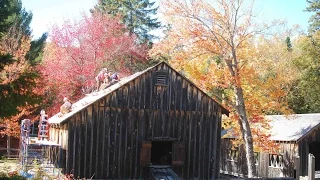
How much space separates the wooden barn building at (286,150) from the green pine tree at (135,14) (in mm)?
21262

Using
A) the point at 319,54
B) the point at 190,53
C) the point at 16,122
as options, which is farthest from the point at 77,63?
the point at 319,54

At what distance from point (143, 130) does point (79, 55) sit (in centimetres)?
1368

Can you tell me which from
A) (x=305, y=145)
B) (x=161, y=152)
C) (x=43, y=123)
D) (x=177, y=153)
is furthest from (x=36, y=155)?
(x=305, y=145)

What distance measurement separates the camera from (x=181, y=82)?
2086cm

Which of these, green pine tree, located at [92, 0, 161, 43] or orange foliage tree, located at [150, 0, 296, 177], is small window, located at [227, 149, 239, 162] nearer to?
orange foliage tree, located at [150, 0, 296, 177]

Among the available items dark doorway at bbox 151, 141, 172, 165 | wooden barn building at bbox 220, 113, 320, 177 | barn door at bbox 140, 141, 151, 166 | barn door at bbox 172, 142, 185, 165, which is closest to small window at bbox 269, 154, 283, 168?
wooden barn building at bbox 220, 113, 320, 177

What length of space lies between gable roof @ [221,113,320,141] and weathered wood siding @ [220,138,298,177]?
1.50 ft

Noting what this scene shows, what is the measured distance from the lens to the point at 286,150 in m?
26.2

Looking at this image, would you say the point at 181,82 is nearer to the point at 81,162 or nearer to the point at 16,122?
the point at 81,162

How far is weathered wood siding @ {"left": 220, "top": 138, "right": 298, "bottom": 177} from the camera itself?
25984 mm

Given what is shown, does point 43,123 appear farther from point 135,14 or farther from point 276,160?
point 135,14

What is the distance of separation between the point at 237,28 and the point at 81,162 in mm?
10622

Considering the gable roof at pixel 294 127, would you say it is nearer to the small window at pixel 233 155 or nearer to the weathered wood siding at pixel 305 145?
the weathered wood siding at pixel 305 145

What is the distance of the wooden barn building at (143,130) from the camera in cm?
1922
